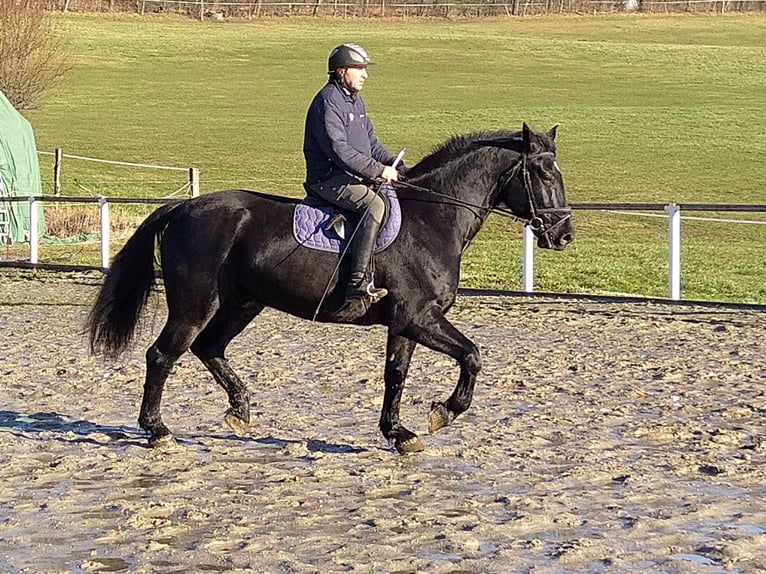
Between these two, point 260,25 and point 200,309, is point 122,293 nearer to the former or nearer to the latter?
point 200,309

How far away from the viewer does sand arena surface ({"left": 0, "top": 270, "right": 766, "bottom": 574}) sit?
569 cm

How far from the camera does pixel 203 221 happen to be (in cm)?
810

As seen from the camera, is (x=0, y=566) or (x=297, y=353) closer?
(x=0, y=566)

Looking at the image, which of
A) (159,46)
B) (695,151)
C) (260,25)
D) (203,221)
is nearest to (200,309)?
(203,221)

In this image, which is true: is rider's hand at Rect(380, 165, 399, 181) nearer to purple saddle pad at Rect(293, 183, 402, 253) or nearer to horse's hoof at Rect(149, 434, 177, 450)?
purple saddle pad at Rect(293, 183, 402, 253)

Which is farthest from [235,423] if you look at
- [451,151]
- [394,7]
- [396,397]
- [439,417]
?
[394,7]

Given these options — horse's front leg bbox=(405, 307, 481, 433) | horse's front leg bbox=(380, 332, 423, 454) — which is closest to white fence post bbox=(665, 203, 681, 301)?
horse's front leg bbox=(380, 332, 423, 454)

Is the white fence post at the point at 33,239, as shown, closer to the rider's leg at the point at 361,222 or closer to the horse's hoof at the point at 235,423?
the horse's hoof at the point at 235,423

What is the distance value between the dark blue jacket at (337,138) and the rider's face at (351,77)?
43 millimetres

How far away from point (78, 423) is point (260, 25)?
6917 cm

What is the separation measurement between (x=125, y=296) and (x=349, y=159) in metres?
1.91

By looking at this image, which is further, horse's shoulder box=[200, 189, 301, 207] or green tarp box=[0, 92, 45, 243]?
green tarp box=[0, 92, 45, 243]

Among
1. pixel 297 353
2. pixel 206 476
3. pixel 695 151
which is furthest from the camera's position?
pixel 695 151

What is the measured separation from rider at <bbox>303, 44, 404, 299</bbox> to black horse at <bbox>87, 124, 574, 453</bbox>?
0.15 meters
